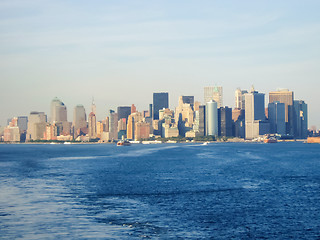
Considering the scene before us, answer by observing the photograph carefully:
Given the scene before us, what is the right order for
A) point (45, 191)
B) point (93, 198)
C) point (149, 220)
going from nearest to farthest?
point (149, 220) < point (93, 198) < point (45, 191)

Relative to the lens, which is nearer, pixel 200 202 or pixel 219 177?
pixel 200 202

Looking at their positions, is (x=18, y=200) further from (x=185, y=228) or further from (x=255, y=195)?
(x=255, y=195)

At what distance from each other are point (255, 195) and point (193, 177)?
31.2 m

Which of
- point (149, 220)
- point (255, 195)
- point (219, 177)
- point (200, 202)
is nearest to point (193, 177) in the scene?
point (219, 177)

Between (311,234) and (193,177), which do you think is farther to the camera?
(193,177)

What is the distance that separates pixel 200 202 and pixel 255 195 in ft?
38.2

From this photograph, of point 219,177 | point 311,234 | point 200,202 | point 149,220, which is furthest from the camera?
point 219,177

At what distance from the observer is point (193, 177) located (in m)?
107

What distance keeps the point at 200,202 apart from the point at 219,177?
38.1 m

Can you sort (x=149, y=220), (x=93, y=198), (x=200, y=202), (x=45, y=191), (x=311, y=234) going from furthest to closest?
1. (x=45, y=191)
2. (x=93, y=198)
3. (x=200, y=202)
4. (x=149, y=220)
5. (x=311, y=234)

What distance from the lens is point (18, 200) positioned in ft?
231

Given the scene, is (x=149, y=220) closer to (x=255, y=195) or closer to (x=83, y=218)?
(x=83, y=218)

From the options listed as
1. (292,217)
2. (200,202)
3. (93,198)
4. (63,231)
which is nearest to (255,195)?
(200,202)

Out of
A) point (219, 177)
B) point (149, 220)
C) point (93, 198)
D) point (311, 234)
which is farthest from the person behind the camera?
point (219, 177)
